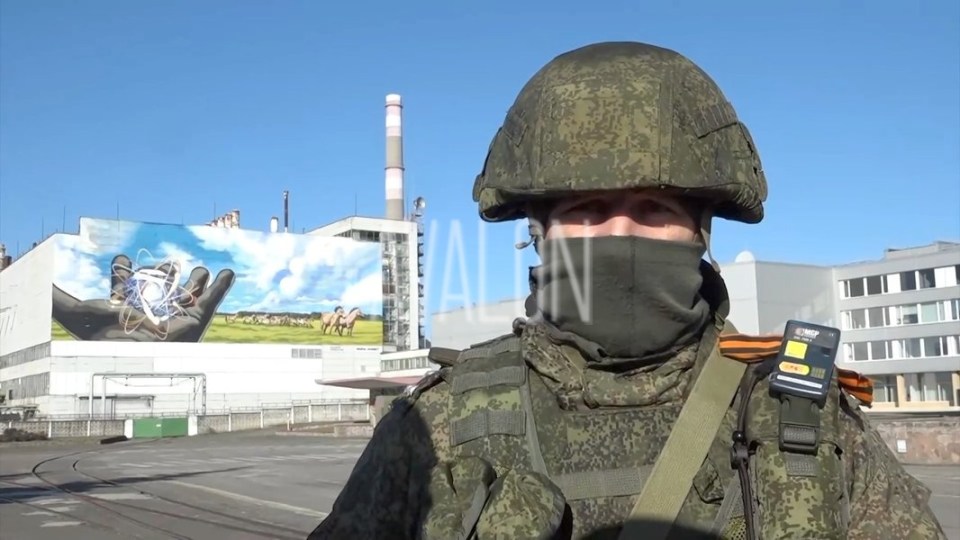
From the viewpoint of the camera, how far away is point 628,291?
6.17 ft

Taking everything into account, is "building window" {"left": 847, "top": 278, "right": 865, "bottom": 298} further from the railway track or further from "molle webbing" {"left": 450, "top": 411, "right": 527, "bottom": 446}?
"molle webbing" {"left": 450, "top": 411, "right": 527, "bottom": 446}

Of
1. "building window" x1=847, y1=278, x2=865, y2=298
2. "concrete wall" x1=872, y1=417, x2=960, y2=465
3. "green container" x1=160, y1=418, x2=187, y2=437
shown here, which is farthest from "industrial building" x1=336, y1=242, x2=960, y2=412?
"concrete wall" x1=872, y1=417, x2=960, y2=465

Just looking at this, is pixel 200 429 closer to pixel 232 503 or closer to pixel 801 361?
pixel 232 503

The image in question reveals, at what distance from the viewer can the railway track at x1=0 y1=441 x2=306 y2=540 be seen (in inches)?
445

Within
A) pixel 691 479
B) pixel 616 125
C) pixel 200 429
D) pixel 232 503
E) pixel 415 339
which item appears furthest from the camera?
pixel 415 339

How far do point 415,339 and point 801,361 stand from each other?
80529 mm

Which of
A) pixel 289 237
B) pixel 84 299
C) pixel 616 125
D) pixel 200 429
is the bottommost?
pixel 200 429

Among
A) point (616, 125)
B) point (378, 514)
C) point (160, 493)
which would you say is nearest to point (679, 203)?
point (616, 125)

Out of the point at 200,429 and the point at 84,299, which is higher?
the point at 84,299

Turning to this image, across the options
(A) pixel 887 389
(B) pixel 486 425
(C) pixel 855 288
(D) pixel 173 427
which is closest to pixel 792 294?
(C) pixel 855 288

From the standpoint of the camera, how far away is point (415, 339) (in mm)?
81875

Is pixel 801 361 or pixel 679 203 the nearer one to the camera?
pixel 801 361

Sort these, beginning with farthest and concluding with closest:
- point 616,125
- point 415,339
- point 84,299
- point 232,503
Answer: point 415,339 → point 84,299 → point 232,503 → point 616,125

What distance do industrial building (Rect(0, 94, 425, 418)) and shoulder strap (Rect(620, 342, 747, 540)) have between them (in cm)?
6849
